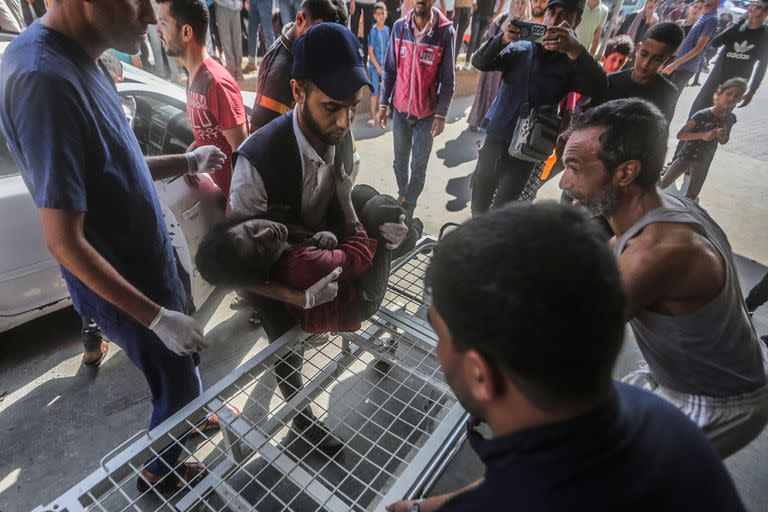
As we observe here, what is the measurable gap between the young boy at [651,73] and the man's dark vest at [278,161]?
2564 millimetres

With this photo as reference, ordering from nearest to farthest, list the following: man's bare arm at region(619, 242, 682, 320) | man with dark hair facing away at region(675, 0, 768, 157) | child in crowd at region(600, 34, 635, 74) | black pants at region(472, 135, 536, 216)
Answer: man's bare arm at region(619, 242, 682, 320) < black pants at region(472, 135, 536, 216) < child in crowd at region(600, 34, 635, 74) < man with dark hair facing away at region(675, 0, 768, 157)

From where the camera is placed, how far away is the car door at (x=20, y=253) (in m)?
2.05

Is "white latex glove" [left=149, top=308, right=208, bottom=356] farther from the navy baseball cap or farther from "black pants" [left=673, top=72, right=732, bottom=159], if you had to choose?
"black pants" [left=673, top=72, right=732, bottom=159]

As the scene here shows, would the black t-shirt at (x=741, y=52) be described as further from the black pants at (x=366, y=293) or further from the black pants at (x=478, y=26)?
the black pants at (x=366, y=293)

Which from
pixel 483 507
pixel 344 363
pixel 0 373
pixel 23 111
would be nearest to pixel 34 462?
pixel 0 373

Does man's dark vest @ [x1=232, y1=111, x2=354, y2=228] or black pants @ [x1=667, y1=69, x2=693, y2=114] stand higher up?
man's dark vest @ [x1=232, y1=111, x2=354, y2=228]

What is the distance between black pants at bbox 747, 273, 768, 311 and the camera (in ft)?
9.90

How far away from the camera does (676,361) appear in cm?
146

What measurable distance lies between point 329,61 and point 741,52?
553cm

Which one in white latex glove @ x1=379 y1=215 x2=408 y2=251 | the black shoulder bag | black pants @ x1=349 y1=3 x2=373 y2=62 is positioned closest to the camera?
white latex glove @ x1=379 y1=215 x2=408 y2=251

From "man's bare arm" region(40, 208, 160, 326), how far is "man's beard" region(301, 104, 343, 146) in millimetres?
817

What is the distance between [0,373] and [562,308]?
312 cm

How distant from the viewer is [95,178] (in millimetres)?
1259

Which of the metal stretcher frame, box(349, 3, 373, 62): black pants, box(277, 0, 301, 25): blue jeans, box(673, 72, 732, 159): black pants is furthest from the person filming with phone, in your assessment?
box(349, 3, 373, 62): black pants
